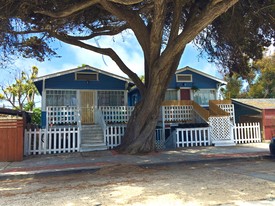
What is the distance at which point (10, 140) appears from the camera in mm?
11008

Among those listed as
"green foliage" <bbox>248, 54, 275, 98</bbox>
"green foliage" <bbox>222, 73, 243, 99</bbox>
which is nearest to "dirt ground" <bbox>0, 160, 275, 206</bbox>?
"green foliage" <bbox>248, 54, 275, 98</bbox>

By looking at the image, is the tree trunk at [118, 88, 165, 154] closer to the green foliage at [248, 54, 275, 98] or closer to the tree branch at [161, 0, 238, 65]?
the tree branch at [161, 0, 238, 65]

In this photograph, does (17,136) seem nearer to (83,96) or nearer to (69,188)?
(69,188)

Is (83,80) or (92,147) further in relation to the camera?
(83,80)

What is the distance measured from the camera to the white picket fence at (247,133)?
15.6 metres

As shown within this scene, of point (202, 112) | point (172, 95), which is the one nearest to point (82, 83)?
point (172, 95)

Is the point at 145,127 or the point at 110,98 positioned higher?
the point at 110,98

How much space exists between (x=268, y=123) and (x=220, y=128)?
4.21 m

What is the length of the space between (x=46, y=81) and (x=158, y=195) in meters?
13.8

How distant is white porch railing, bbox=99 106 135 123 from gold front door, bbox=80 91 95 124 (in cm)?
128

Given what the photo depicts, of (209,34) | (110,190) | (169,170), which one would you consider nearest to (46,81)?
(209,34)

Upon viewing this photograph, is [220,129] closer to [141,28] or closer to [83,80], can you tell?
[141,28]

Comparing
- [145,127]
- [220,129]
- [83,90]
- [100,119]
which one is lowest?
[220,129]

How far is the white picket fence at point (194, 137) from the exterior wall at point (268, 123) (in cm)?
451
